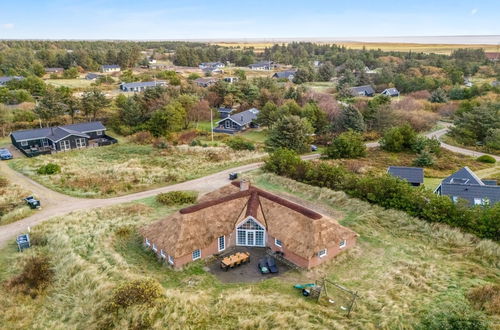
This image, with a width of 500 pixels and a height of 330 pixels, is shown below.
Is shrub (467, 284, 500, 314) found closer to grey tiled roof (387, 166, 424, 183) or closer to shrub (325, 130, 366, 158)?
grey tiled roof (387, 166, 424, 183)

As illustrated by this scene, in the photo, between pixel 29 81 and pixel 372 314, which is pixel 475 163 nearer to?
pixel 372 314

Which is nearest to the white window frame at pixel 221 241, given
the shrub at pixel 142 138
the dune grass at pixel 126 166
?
the dune grass at pixel 126 166

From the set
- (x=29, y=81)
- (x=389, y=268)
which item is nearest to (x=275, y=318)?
(x=389, y=268)

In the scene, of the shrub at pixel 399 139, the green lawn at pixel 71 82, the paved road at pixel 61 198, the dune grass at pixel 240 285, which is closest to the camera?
the dune grass at pixel 240 285

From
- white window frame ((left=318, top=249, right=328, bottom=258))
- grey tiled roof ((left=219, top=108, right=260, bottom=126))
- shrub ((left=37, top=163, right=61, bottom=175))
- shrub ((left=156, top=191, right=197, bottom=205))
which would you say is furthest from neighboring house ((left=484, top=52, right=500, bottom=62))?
shrub ((left=37, top=163, right=61, bottom=175))

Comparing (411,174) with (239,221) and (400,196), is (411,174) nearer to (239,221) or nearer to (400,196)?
(400,196)

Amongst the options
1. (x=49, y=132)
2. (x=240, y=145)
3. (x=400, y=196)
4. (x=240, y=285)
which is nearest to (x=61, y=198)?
(x=240, y=285)

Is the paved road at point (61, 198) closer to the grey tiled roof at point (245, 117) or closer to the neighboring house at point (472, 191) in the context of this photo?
the neighboring house at point (472, 191)
